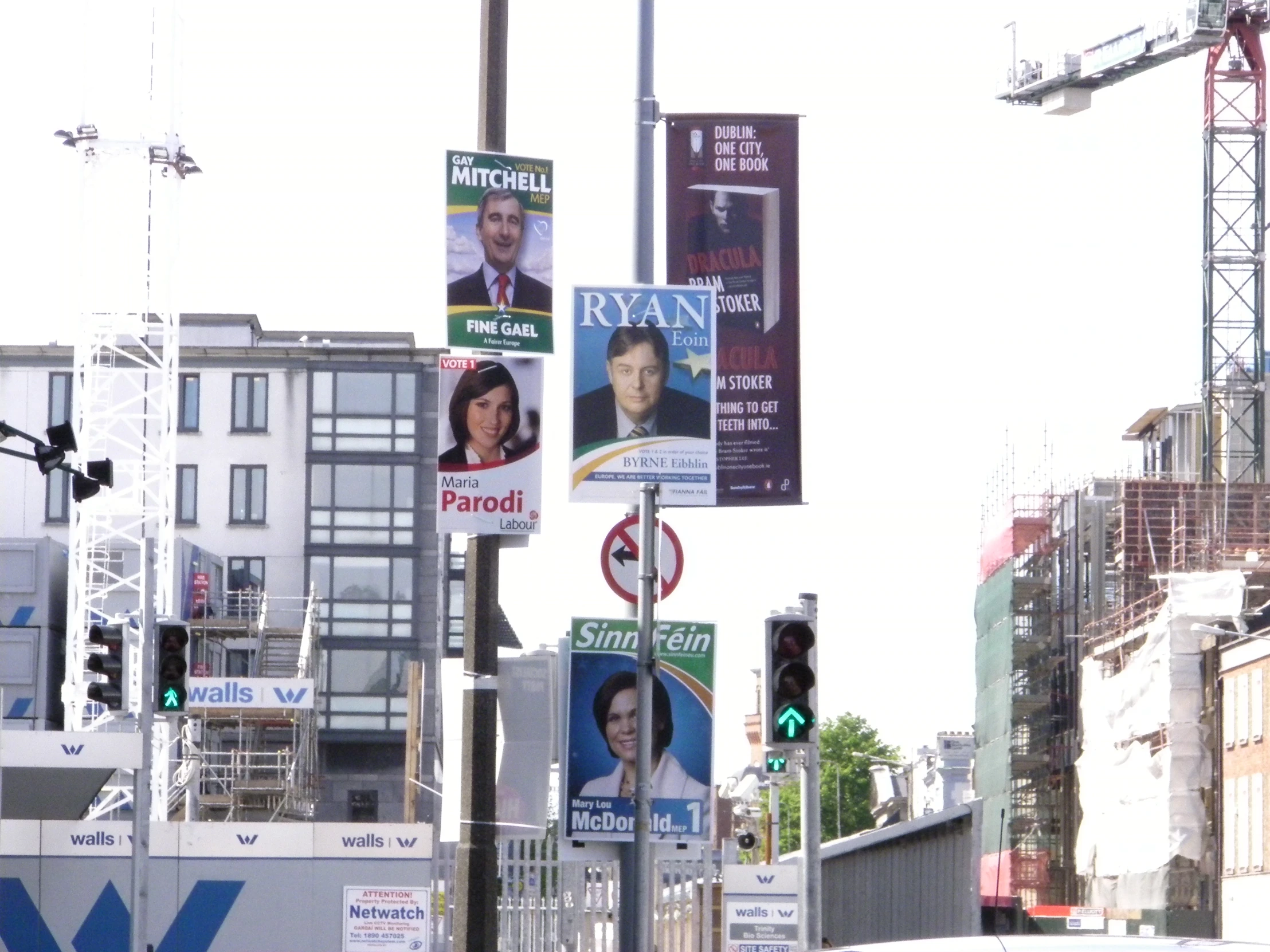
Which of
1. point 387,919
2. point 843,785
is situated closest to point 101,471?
point 387,919

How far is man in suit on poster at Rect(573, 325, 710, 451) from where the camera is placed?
1501cm

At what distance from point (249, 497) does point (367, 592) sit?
5621mm

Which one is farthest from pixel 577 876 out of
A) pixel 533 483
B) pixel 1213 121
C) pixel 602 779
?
pixel 1213 121

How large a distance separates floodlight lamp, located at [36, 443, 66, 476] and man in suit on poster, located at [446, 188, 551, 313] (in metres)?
10.6

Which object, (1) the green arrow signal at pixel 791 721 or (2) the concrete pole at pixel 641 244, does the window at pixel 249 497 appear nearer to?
(2) the concrete pole at pixel 641 244

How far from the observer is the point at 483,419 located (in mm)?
14742

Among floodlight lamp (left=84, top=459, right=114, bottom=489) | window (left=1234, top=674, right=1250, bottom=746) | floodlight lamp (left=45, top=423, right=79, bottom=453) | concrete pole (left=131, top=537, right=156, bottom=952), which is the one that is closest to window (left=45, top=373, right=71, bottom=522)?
window (left=1234, top=674, right=1250, bottom=746)

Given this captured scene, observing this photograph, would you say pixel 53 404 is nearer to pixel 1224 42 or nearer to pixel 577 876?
pixel 1224 42

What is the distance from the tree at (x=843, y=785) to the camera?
13312 centimetres

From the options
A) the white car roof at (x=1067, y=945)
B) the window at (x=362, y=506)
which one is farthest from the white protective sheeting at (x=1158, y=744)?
the white car roof at (x=1067, y=945)

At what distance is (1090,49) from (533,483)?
9250cm

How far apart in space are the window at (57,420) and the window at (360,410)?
886cm

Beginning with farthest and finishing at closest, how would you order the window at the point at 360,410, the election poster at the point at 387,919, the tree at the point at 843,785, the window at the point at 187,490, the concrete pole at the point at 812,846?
1. the tree at the point at 843,785
2. the window at the point at 187,490
3. the window at the point at 360,410
4. the election poster at the point at 387,919
5. the concrete pole at the point at 812,846

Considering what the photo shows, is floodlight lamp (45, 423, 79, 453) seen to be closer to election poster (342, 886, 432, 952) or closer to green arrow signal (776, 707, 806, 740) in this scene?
election poster (342, 886, 432, 952)
